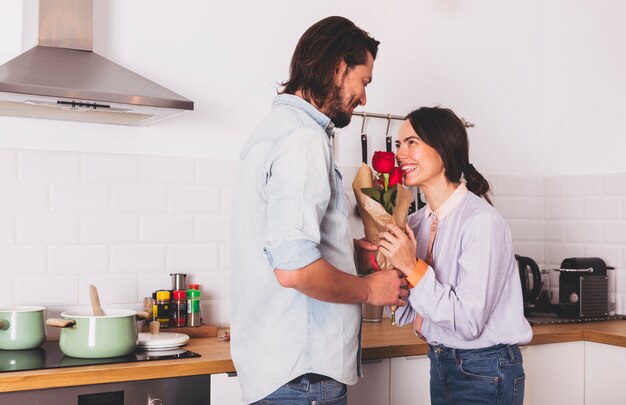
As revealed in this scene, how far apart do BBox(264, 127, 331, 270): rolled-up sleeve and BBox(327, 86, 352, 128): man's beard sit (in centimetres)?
22

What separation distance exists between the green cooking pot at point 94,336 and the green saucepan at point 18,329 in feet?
0.52

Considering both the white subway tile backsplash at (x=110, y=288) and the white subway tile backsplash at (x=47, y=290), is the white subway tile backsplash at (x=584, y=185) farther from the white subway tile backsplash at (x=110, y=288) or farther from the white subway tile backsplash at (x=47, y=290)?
the white subway tile backsplash at (x=47, y=290)

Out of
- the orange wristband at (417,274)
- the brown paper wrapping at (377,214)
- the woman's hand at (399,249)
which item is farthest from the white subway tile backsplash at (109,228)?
the orange wristband at (417,274)

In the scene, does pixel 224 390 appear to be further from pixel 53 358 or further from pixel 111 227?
pixel 111 227

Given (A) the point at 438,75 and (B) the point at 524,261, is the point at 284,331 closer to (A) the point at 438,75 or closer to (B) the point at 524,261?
(B) the point at 524,261

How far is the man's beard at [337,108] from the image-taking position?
6.40 feet

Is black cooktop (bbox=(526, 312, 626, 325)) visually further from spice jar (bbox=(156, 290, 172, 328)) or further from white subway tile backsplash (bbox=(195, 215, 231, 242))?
spice jar (bbox=(156, 290, 172, 328))

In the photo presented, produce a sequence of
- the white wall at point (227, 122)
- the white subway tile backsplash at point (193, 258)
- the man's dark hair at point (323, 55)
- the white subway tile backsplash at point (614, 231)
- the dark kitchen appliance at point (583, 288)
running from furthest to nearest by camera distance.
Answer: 1. the white subway tile backsplash at point (614, 231)
2. the dark kitchen appliance at point (583, 288)
3. the white subway tile backsplash at point (193, 258)
4. the white wall at point (227, 122)
5. the man's dark hair at point (323, 55)

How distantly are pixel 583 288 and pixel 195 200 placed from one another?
1658 mm

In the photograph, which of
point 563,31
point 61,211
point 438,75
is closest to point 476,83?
point 438,75

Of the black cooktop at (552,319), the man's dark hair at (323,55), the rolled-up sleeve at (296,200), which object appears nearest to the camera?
the rolled-up sleeve at (296,200)

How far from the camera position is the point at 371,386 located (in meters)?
2.52

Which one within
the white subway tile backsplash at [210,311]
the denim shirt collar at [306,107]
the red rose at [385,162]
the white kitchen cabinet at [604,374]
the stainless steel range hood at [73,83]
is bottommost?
the white kitchen cabinet at [604,374]

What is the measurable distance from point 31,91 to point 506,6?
238 centimetres
